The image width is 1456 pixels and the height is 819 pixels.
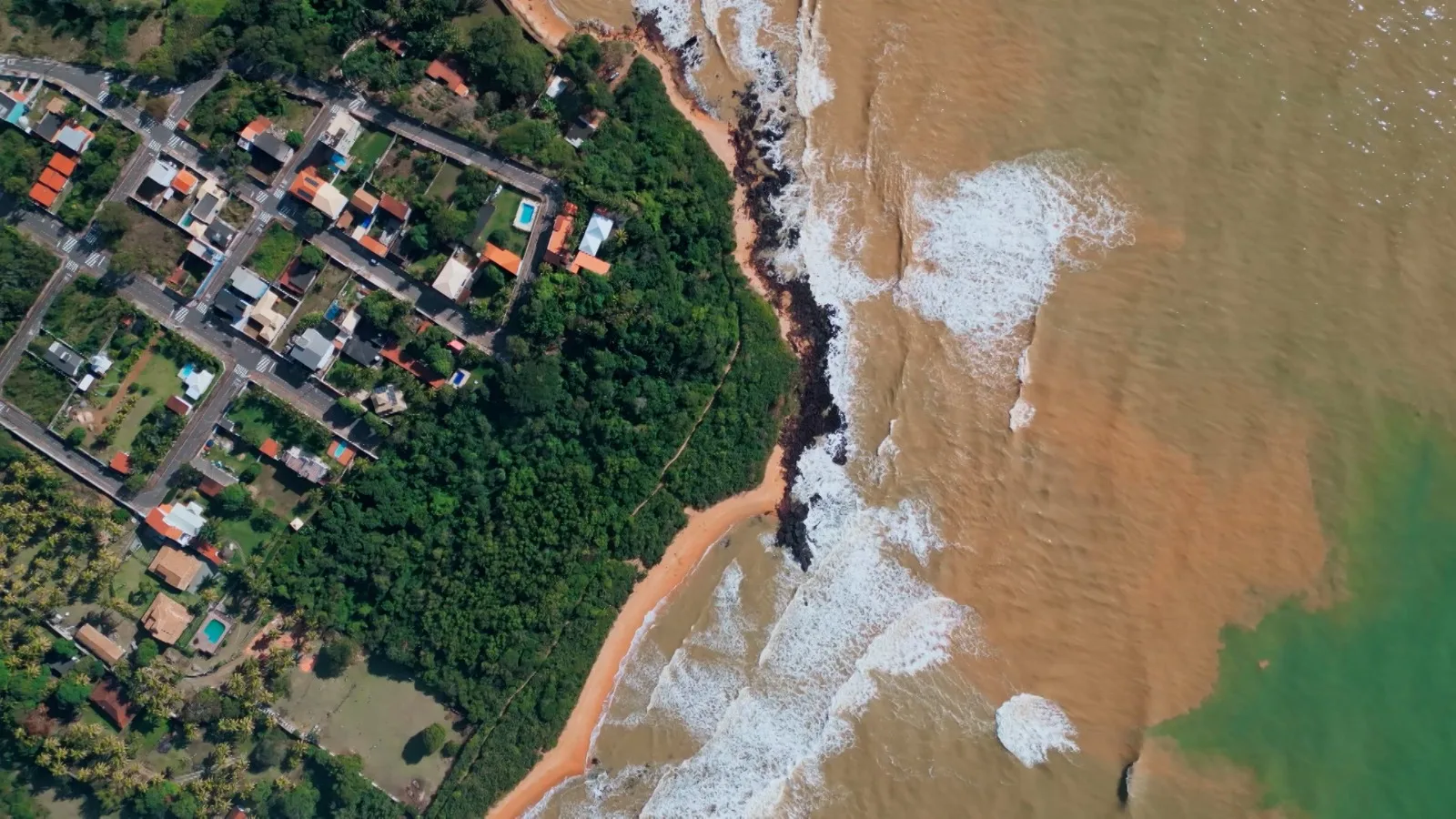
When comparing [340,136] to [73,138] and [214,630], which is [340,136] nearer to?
[73,138]

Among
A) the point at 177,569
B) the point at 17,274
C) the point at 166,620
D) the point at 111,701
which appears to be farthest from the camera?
the point at 177,569

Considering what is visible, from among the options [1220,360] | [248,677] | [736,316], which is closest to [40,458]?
[248,677]

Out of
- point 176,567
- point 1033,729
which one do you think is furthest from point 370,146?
point 1033,729

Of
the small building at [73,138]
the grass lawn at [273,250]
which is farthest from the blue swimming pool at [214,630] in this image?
the small building at [73,138]

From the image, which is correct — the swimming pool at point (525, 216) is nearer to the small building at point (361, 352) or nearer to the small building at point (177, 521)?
the small building at point (361, 352)

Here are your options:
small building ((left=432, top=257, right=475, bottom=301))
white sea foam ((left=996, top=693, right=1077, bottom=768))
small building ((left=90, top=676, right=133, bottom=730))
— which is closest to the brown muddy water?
white sea foam ((left=996, top=693, right=1077, bottom=768))

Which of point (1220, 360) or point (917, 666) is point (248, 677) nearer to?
point (917, 666)

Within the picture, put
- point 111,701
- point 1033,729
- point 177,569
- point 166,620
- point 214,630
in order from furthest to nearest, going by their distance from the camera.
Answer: point 214,630
point 177,569
point 166,620
point 111,701
point 1033,729
